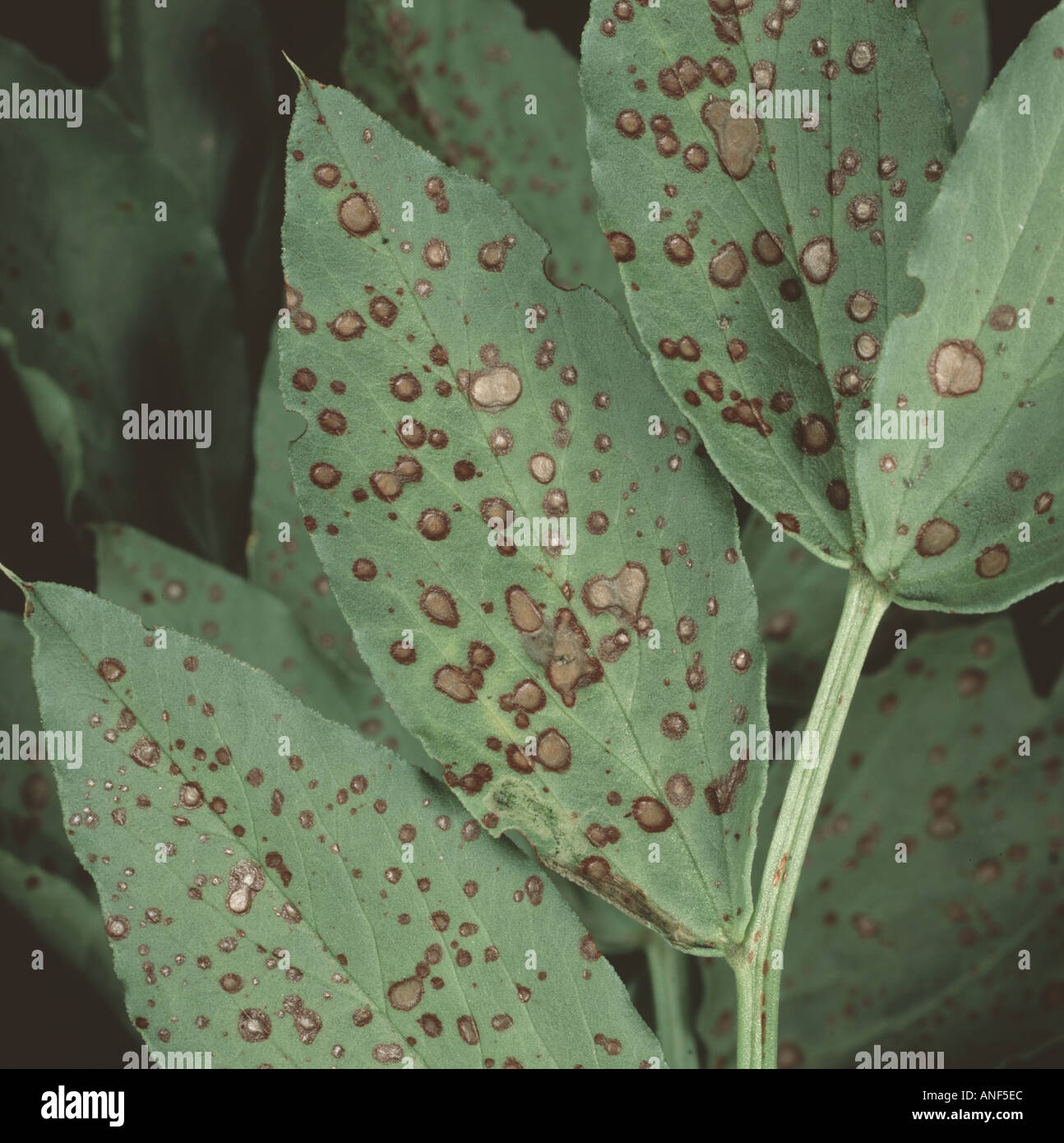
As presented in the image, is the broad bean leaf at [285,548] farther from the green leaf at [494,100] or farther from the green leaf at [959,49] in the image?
the green leaf at [959,49]

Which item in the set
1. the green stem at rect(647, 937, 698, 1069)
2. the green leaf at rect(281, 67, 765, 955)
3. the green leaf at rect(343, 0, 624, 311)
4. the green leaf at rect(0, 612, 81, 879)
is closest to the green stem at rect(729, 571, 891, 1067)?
the green leaf at rect(281, 67, 765, 955)

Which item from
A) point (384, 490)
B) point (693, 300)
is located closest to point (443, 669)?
point (384, 490)

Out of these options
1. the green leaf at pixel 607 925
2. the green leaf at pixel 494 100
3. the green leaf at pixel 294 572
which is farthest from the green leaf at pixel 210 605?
the green leaf at pixel 494 100

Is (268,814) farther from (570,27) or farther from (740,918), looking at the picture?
(570,27)

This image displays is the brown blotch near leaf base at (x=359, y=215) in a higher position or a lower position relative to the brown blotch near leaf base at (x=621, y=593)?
higher

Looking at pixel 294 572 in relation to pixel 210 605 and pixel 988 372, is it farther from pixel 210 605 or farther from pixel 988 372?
pixel 988 372
